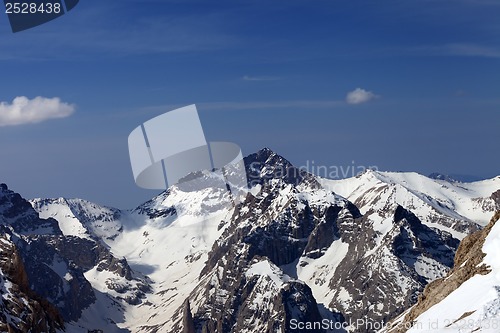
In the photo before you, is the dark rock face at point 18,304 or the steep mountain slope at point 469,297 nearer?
the steep mountain slope at point 469,297

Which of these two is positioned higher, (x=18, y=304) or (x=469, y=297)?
(x=469, y=297)

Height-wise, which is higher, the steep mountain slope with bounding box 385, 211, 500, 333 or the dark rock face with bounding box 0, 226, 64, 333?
the steep mountain slope with bounding box 385, 211, 500, 333

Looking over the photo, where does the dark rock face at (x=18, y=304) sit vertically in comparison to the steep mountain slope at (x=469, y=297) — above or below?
below

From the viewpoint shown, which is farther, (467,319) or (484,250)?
(484,250)

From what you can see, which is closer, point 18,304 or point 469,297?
point 469,297

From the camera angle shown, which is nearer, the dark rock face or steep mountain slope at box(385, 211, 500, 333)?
steep mountain slope at box(385, 211, 500, 333)

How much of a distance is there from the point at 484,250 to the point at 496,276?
9.25 meters

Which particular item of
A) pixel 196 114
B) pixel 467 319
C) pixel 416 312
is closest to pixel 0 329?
pixel 196 114

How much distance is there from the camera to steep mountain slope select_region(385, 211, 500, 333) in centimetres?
7375

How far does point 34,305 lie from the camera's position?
121125 mm

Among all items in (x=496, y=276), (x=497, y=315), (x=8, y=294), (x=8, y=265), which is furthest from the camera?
(x=8, y=265)

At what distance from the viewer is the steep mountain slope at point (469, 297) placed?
73.8 metres

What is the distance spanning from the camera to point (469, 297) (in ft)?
269

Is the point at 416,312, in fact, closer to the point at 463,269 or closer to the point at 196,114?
the point at 463,269
